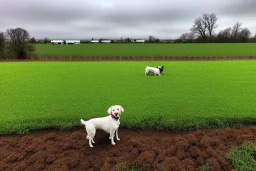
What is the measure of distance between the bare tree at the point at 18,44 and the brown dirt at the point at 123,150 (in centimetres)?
3144

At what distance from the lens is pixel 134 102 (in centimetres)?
738

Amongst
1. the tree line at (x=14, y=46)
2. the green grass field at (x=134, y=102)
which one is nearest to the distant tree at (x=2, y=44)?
the tree line at (x=14, y=46)

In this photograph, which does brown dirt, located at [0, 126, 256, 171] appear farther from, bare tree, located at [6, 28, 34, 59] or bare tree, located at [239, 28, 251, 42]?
bare tree, located at [239, 28, 251, 42]

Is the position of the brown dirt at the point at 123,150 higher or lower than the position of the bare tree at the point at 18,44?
→ lower

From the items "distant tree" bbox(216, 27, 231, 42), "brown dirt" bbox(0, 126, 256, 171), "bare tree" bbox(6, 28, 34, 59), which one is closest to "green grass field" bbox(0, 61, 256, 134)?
"brown dirt" bbox(0, 126, 256, 171)

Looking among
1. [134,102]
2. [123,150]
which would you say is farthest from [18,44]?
[123,150]

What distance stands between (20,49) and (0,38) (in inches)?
138

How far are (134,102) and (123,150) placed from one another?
300 centimetres

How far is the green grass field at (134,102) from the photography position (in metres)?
5.78

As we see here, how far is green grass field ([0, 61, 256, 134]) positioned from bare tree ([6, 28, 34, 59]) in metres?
24.6

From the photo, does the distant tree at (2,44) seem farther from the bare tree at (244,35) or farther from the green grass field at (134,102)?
the bare tree at (244,35)

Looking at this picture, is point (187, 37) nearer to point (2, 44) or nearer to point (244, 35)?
point (244, 35)

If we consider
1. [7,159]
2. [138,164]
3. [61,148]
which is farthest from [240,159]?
[7,159]

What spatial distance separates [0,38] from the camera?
108ft
